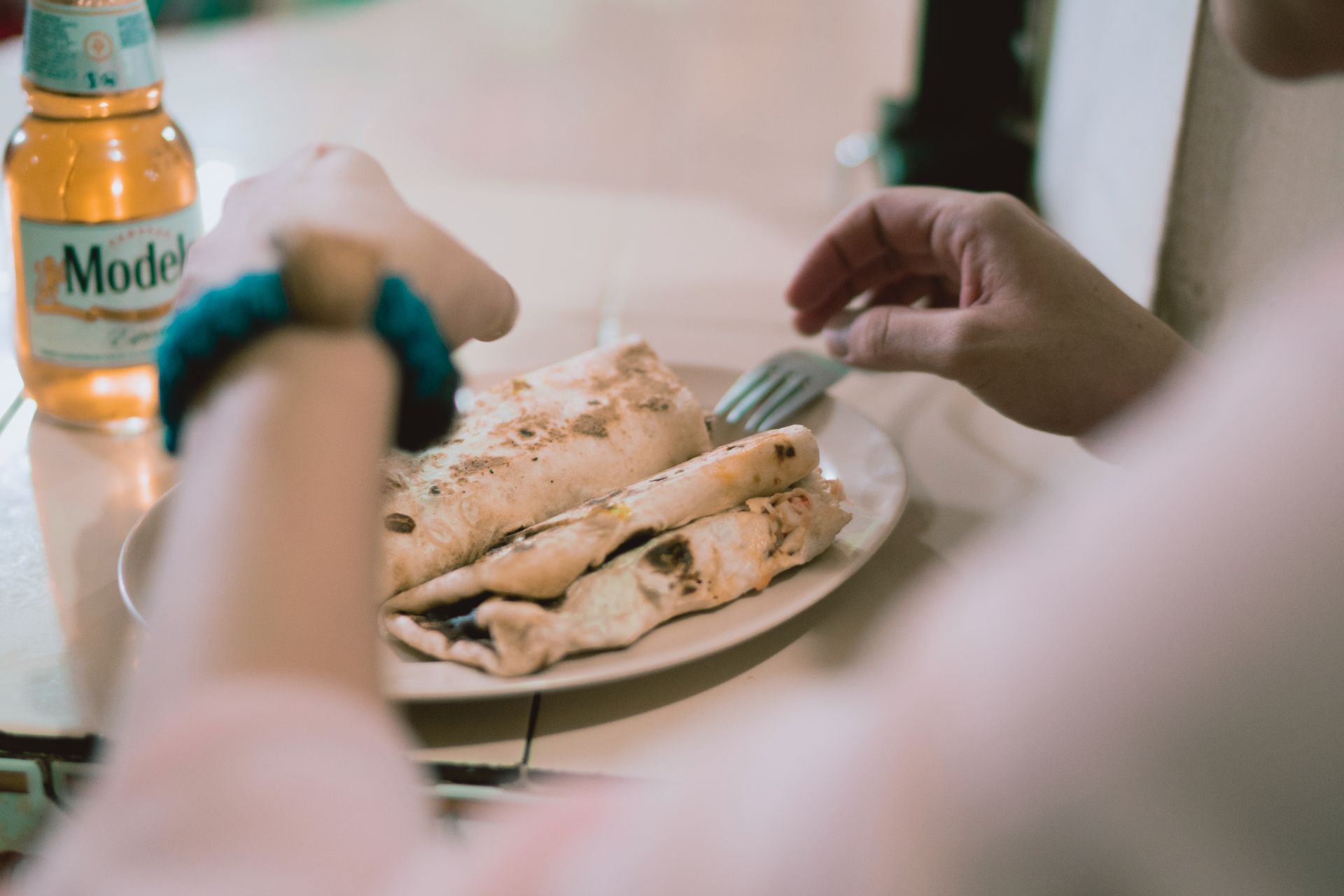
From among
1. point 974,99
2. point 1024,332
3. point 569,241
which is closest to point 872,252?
point 1024,332

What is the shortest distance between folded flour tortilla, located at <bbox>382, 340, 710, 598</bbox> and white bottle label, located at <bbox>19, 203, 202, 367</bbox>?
29 cm

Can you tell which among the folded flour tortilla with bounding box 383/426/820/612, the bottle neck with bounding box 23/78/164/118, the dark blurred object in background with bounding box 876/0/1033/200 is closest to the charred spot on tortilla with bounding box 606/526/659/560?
the folded flour tortilla with bounding box 383/426/820/612

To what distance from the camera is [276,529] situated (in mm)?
435

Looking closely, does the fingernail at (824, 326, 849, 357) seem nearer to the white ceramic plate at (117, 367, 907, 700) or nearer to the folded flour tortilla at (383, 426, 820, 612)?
the white ceramic plate at (117, 367, 907, 700)

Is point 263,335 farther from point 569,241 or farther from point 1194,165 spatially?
point 569,241

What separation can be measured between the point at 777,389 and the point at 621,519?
0.31 meters

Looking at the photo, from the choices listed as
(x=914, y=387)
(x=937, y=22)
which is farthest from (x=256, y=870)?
(x=937, y=22)

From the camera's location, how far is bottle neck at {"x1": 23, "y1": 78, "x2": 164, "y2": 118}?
881 mm

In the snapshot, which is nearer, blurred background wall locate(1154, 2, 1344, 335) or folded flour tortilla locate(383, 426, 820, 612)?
folded flour tortilla locate(383, 426, 820, 612)

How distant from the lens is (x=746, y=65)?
2619 mm

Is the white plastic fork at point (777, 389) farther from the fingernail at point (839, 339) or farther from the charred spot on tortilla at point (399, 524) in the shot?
the charred spot on tortilla at point (399, 524)

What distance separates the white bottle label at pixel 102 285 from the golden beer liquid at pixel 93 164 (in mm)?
10

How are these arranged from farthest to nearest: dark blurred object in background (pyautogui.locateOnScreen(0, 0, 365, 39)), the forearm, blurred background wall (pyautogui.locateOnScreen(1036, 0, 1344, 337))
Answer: dark blurred object in background (pyautogui.locateOnScreen(0, 0, 365, 39)), blurred background wall (pyautogui.locateOnScreen(1036, 0, 1344, 337)), the forearm

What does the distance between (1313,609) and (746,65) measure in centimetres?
250
